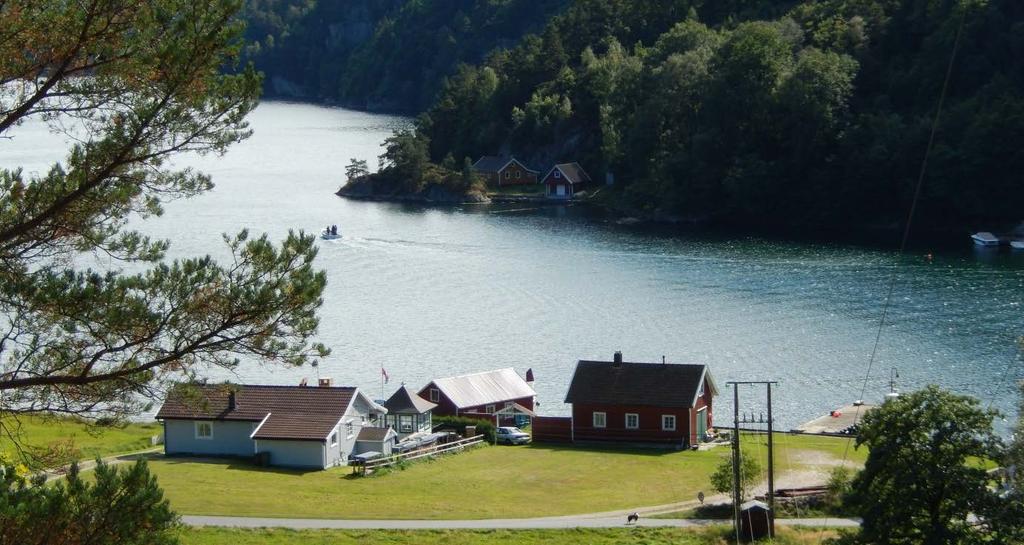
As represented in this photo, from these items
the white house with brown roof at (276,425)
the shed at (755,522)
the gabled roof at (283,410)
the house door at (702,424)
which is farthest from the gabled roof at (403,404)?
the shed at (755,522)

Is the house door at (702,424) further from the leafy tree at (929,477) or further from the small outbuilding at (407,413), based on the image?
the leafy tree at (929,477)

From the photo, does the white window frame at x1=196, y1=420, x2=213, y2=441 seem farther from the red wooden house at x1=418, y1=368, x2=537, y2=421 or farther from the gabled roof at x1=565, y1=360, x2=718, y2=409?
the gabled roof at x1=565, y1=360, x2=718, y2=409

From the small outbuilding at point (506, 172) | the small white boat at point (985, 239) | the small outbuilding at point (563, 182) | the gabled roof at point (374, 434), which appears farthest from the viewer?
the small outbuilding at point (506, 172)

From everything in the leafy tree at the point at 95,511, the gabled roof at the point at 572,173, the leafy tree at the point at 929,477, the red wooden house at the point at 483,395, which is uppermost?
the gabled roof at the point at 572,173

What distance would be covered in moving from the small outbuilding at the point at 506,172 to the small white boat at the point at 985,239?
37.9m

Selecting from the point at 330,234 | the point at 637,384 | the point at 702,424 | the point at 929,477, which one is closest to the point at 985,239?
the point at 330,234

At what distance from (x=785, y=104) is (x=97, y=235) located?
73.6 m

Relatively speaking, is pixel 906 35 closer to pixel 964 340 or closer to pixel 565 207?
pixel 565 207

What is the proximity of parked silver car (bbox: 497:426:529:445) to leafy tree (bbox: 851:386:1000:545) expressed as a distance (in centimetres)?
1776

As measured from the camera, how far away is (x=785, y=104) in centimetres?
8412

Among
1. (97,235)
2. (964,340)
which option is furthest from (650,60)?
(97,235)

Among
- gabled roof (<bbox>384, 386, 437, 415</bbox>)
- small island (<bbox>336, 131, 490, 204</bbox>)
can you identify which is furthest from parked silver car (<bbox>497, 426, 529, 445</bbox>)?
small island (<bbox>336, 131, 490, 204</bbox>)

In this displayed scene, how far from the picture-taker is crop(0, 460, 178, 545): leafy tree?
12.0m

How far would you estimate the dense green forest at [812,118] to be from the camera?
7844 cm
